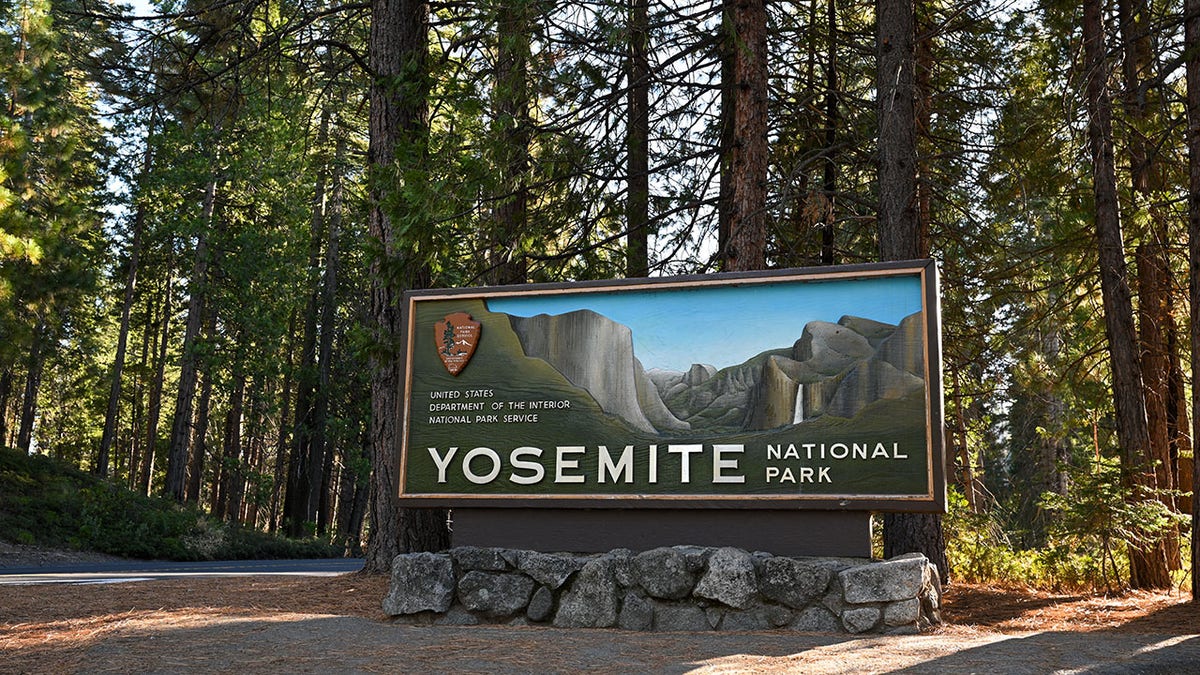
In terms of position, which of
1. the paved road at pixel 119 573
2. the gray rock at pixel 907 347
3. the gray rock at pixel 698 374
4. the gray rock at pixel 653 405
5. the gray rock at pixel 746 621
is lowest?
the paved road at pixel 119 573

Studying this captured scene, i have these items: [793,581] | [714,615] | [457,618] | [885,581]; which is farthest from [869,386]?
[457,618]

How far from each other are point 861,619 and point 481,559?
2.99 m

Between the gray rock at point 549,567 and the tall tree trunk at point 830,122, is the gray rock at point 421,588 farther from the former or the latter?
the tall tree trunk at point 830,122

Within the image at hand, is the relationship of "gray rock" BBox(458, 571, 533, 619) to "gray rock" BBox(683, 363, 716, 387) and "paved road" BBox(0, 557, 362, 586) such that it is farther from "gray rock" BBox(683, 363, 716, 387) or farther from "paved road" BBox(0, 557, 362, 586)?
"paved road" BBox(0, 557, 362, 586)

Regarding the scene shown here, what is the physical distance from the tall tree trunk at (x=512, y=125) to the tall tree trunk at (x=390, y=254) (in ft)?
2.97

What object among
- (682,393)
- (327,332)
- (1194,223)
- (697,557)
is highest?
(327,332)

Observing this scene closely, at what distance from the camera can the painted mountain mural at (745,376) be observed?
25.1ft

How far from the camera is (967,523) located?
476 inches

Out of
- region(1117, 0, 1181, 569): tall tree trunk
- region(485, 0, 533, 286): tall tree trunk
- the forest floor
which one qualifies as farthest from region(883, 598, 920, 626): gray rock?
region(485, 0, 533, 286): tall tree trunk

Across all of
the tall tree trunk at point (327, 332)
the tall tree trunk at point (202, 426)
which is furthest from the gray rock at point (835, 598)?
the tall tree trunk at point (202, 426)

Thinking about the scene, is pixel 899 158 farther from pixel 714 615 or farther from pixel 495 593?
pixel 495 593

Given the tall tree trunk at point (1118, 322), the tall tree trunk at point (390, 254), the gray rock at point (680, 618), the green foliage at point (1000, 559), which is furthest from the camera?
the green foliage at point (1000, 559)

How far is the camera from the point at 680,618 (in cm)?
747

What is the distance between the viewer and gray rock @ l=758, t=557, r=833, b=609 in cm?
729
